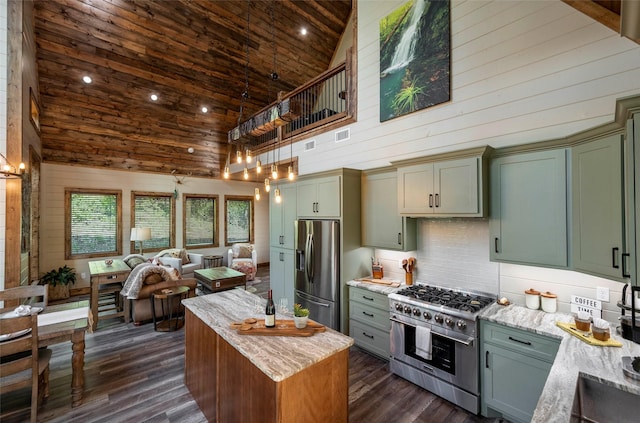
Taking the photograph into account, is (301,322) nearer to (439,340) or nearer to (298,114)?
(439,340)

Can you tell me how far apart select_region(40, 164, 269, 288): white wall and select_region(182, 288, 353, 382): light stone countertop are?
6069mm

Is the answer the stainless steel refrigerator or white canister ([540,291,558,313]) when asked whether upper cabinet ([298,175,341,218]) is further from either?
white canister ([540,291,558,313])

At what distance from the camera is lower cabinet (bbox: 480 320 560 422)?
2.16 metres

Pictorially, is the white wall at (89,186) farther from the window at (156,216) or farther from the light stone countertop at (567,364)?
the light stone countertop at (567,364)

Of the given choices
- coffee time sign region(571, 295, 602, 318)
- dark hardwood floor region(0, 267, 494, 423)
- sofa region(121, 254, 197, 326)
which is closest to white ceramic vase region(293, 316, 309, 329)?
dark hardwood floor region(0, 267, 494, 423)

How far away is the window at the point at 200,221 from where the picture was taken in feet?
27.1

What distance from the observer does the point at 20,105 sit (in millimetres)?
3402

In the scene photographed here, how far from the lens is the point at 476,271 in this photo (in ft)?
10.1

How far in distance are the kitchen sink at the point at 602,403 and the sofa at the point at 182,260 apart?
7.08 meters

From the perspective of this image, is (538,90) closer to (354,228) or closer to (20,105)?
(354,228)

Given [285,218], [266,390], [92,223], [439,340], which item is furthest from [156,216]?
[439,340]

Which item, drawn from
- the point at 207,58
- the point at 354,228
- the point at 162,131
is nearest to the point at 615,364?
the point at 354,228

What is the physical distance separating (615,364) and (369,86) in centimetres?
401

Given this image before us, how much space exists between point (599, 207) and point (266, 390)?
267 centimetres
